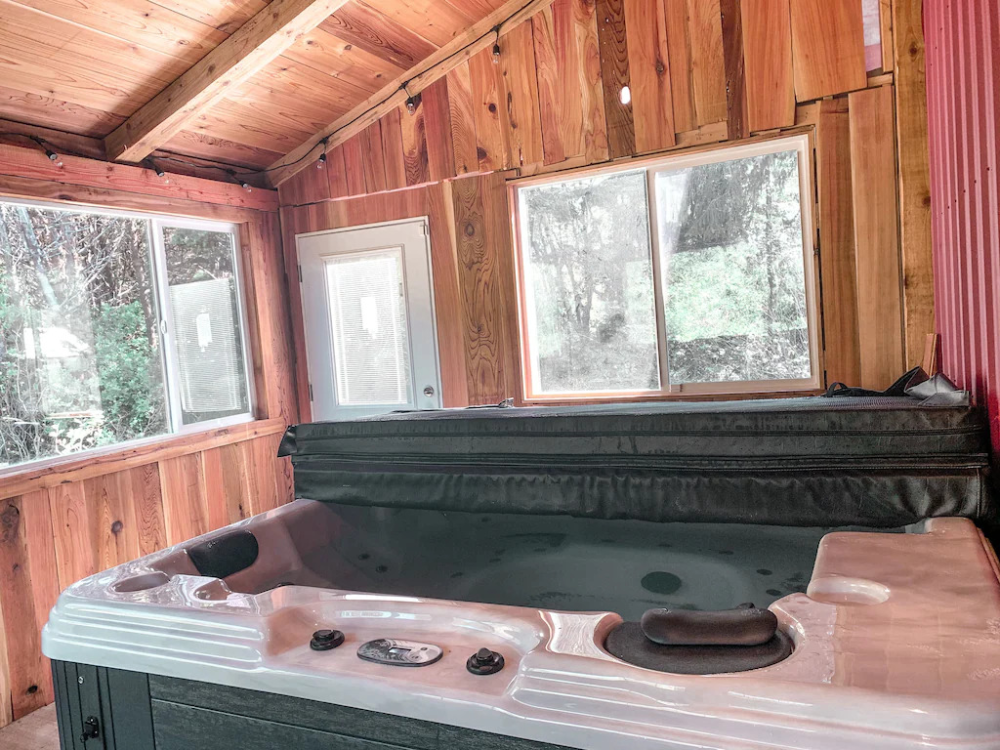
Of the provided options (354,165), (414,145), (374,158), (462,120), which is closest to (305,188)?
(354,165)

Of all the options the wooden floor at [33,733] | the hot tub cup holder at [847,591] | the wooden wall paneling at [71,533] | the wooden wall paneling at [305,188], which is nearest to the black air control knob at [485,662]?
the hot tub cup holder at [847,591]

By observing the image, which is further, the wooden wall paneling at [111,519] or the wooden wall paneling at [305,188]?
the wooden wall paneling at [305,188]

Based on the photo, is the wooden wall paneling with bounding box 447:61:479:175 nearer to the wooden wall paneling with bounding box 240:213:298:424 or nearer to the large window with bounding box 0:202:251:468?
the wooden wall paneling with bounding box 240:213:298:424

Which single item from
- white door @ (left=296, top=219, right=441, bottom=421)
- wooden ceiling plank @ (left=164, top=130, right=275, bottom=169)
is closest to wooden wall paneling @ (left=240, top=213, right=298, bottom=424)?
white door @ (left=296, top=219, right=441, bottom=421)

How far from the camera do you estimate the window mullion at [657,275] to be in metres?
3.11

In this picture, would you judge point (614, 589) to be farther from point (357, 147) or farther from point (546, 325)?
point (357, 147)

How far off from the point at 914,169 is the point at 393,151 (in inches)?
92.5

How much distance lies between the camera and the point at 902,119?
2.66 m

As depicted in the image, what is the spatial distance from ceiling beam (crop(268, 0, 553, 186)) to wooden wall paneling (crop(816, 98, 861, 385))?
1.38 metres

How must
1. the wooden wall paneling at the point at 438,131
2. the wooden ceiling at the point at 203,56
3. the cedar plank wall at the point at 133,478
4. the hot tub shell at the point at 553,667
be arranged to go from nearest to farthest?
the hot tub shell at the point at 553,667 → the wooden ceiling at the point at 203,56 → the cedar plank wall at the point at 133,478 → the wooden wall paneling at the point at 438,131

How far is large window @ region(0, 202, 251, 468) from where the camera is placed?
2.69 metres

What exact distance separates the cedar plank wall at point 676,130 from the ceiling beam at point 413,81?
0.17 ft

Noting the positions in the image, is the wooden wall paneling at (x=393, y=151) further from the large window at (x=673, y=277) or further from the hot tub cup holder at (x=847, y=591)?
the hot tub cup holder at (x=847, y=591)

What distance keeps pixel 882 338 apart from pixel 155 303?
3.11m
